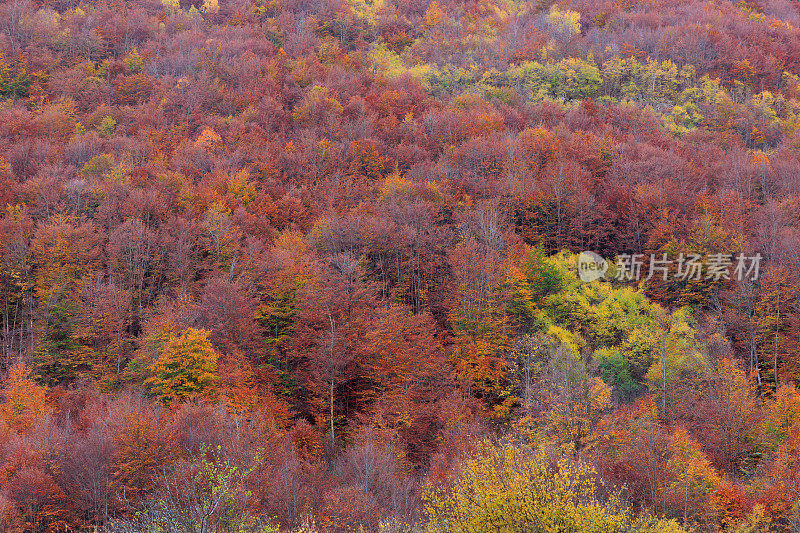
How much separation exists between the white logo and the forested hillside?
460 mm

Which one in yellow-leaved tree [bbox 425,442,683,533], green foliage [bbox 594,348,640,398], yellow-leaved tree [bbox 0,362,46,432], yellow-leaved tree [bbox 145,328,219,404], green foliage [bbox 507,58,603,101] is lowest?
green foliage [bbox 594,348,640,398]

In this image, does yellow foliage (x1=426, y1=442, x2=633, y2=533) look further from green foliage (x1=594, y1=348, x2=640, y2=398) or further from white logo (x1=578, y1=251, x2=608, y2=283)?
white logo (x1=578, y1=251, x2=608, y2=283)

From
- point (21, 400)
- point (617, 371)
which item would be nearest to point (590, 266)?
point (617, 371)

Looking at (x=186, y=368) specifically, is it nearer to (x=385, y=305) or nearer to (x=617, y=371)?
(x=385, y=305)

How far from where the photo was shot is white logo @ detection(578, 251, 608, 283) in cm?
5996

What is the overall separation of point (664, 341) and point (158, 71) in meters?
92.4

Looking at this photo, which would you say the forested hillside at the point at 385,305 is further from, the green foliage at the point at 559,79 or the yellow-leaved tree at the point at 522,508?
the green foliage at the point at 559,79

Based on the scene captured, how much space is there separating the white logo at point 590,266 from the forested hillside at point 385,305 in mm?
460

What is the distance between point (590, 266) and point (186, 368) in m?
38.5

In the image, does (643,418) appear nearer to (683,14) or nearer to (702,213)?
(702,213)

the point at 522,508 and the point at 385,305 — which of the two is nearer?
the point at 522,508

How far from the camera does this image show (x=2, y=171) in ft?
216

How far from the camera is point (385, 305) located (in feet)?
170

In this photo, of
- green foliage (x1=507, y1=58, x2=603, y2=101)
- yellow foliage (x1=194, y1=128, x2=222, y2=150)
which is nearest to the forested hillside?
yellow foliage (x1=194, y1=128, x2=222, y2=150)
